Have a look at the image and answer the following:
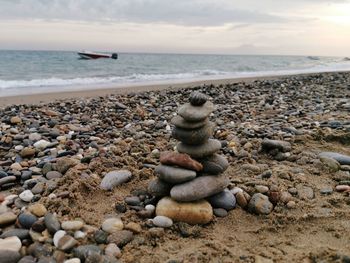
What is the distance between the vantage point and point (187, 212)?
11.1 feet

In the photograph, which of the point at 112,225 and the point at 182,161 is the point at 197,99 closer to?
the point at 182,161

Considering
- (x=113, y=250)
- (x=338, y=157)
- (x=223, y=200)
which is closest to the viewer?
(x=113, y=250)

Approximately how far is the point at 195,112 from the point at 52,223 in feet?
5.64

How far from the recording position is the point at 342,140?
577 cm

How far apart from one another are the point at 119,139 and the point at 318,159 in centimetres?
308

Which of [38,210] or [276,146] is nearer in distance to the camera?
[38,210]

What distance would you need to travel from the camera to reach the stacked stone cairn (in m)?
3.42

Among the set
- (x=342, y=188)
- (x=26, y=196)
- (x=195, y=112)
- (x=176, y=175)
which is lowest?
(x=26, y=196)

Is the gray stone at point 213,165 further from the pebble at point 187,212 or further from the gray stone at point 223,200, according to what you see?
the pebble at point 187,212

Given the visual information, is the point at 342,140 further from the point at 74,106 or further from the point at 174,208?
the point at 74,106

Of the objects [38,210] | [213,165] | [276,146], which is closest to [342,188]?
[276,146]

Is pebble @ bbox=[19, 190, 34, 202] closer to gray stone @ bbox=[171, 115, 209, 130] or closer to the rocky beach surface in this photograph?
the rocky beach surface

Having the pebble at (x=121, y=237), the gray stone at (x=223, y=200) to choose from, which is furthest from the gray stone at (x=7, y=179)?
the gray stone at (x=223, y=200)

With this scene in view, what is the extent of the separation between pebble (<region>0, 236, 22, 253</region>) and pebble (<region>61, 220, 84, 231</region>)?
14.3 inches
